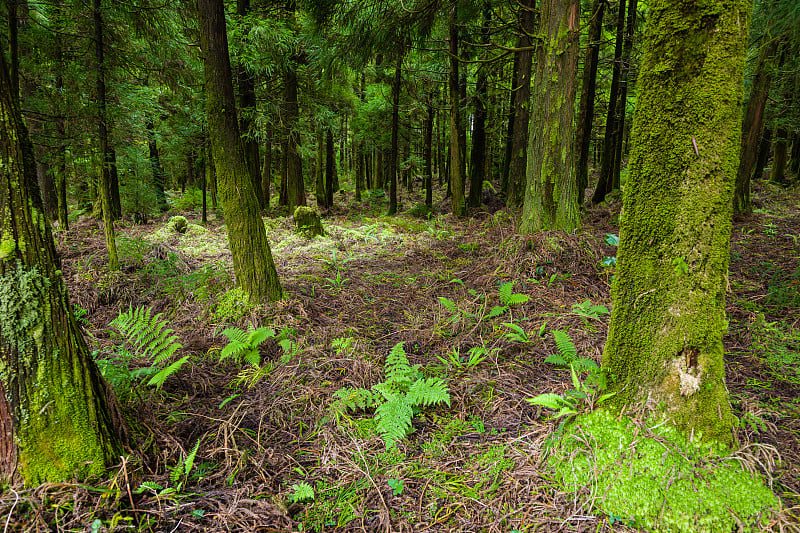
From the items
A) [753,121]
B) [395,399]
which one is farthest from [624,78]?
[395,399]

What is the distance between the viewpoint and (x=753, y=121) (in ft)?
24.8

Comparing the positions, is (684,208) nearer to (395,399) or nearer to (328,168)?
(395,399)

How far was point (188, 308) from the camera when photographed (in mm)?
4785

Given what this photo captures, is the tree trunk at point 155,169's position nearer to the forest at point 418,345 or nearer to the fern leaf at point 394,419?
the forest at point 418,345

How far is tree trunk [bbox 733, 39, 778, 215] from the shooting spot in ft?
22.9

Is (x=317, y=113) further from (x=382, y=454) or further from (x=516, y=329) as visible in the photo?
(x=382, y=454)

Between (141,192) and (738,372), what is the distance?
16.3 meters

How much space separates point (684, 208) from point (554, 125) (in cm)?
427

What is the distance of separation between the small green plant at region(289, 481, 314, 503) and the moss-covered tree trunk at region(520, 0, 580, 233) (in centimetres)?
495

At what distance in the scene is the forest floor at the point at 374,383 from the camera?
1888 mm

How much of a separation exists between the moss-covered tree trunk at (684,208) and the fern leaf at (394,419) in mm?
1462

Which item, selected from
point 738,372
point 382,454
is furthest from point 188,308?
point 738,372

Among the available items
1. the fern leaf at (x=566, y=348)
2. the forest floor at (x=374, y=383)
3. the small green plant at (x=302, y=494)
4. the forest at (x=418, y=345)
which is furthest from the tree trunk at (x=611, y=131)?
the small green plant at (x=302, y=494)

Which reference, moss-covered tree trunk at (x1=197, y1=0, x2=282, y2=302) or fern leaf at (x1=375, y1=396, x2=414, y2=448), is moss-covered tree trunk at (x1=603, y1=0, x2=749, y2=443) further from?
moss-covered tree trunk at (x1=197, y1=0, x2=282, y2=302)
